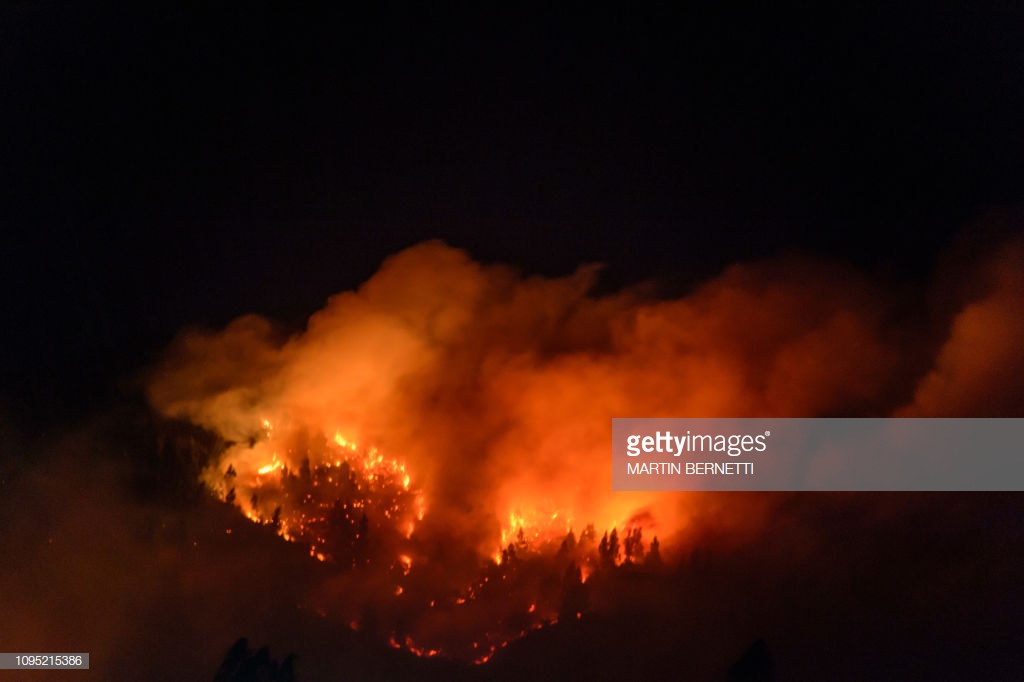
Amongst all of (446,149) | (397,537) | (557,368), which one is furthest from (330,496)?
(446,149)

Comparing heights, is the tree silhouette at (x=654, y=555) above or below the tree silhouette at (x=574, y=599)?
above

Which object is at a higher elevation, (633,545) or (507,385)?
(507,385)

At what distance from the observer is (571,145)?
3.29 metres

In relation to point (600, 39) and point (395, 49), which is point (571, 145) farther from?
point (395, 49)

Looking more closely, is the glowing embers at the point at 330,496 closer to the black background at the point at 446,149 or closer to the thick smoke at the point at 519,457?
the thick smoke at the point at 519,457

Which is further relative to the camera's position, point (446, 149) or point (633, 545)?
point (446, 149)

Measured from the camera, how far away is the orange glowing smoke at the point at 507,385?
314cm

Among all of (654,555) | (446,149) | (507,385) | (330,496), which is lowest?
(654,555)

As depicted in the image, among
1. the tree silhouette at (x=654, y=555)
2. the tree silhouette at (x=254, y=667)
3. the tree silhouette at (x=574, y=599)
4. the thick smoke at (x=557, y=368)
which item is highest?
the thick smoke at (x=557, y=368)

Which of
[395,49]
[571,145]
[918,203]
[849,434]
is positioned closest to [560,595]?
[849,434]

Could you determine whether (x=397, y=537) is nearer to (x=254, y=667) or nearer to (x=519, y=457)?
(x=519, y=457)

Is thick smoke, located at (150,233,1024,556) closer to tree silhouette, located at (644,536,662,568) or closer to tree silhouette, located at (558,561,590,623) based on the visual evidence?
tree silhouette, located at (644,536,662,568)

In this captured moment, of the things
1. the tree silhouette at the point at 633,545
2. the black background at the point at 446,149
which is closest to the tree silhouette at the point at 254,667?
the black background at the point at 446,149

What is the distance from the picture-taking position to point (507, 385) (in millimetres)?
3219
